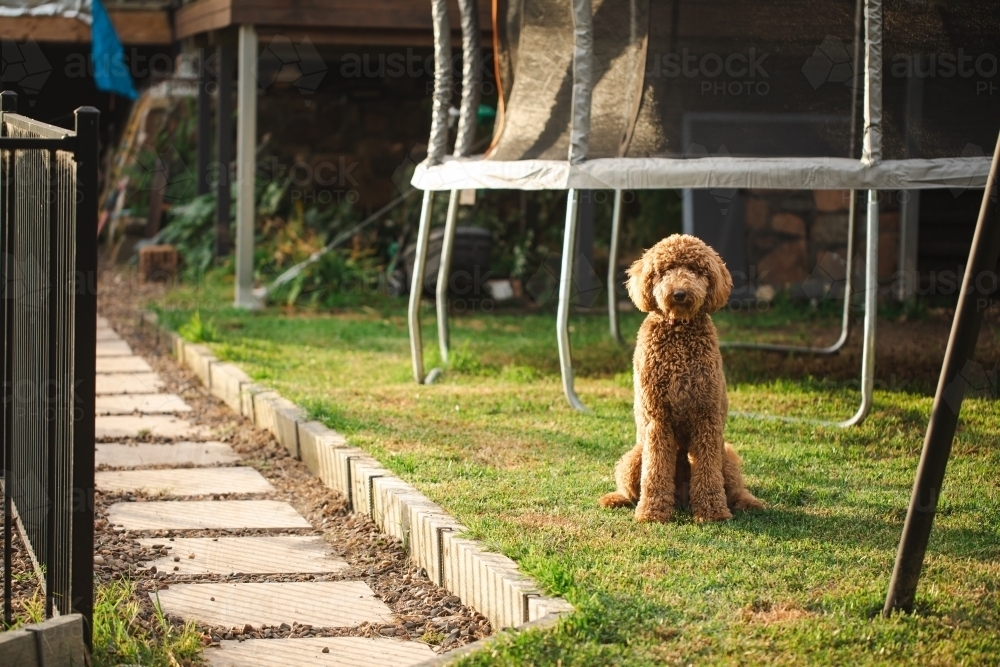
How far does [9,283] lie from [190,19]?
8999 millimetres

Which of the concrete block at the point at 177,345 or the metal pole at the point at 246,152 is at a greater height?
the metal pole at the point at 246,152

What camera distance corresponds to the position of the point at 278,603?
3.72 meters

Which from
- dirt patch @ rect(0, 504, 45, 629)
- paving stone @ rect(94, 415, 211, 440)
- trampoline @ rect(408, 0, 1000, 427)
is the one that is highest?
trampoline @ rect(408, 0, 1000, 427)

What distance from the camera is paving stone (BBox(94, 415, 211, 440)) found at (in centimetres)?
609

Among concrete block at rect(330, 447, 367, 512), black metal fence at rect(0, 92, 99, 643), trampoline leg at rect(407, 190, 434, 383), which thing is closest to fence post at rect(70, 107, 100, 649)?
black metal fence at rect(0, 92, 99, 643)

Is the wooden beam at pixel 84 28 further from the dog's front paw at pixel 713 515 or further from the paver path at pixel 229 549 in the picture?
the dog's front paw at pixel 713 515

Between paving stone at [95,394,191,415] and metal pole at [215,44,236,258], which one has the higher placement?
metal pole at [215,44,236,258]

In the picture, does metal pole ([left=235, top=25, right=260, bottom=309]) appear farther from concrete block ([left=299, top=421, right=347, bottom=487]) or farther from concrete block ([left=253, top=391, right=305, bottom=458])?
concrete block ([left=299, top=421, right=347, bottom=487])

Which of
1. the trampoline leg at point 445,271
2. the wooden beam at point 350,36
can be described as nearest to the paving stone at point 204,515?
the trampoline leg at point 445,271

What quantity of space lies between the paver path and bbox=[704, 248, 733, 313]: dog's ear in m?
1.42

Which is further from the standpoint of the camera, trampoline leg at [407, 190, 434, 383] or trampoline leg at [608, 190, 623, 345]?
trampoline leg at [608, 190, 623, 345]

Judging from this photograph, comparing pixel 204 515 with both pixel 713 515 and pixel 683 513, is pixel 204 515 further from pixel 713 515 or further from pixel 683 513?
pixel 713 515

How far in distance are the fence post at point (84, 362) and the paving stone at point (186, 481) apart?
2001 mm

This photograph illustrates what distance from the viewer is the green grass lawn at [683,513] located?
296 centimetres
